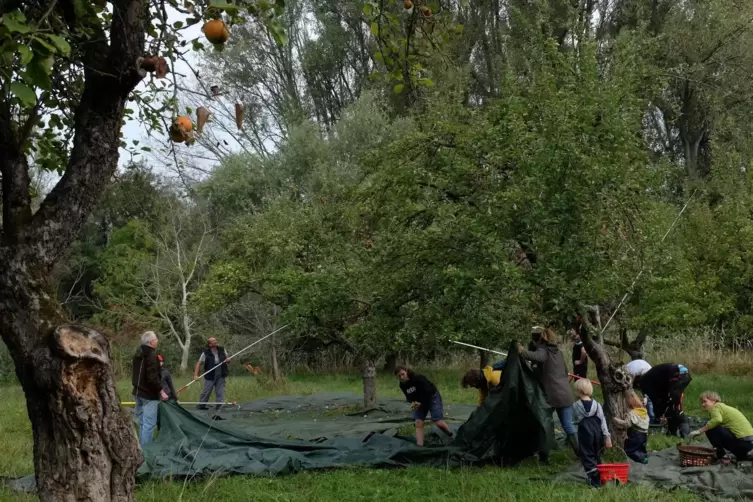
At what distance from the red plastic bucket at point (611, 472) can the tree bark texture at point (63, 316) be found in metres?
4.25

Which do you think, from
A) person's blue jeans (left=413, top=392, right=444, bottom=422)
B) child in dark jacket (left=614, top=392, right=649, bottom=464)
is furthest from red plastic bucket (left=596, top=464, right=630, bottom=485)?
person's blue jeans (left=413, top=392, right=444, bottom=422)

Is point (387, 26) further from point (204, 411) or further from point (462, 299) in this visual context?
point (204, 411)

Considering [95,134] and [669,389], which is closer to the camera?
[95,134]

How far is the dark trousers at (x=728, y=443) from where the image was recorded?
270 inches

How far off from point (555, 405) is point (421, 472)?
1.67m

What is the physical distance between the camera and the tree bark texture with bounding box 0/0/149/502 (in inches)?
129

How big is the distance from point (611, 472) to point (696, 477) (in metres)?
0.90

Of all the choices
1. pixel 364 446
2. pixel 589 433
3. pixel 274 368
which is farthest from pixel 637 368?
pixel 274 368

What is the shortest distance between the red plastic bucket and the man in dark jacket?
3.38 m

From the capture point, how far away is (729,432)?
22.8 ft

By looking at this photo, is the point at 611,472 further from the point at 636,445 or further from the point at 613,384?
the point at 613,384

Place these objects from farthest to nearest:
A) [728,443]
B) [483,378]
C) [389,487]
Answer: [483,378]
[728,443]
[389,487]

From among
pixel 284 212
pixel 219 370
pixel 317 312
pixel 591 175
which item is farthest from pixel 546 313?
pixel 284 212

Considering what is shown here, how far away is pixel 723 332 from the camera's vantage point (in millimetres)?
17406
